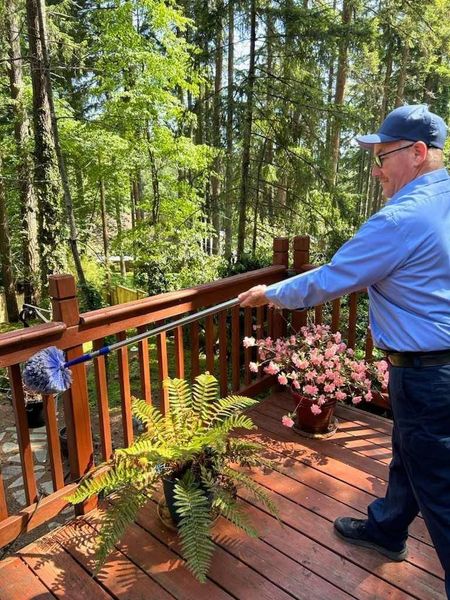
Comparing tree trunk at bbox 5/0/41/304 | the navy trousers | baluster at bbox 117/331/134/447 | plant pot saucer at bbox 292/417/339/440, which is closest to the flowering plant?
plant pot saucer at bbox 292/417/339/440

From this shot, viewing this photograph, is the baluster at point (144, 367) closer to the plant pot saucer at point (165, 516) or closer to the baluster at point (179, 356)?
the baluster at point (179, 356)

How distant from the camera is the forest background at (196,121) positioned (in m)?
6.00

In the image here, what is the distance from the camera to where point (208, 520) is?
1651mm

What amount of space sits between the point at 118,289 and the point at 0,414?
6.18 metres

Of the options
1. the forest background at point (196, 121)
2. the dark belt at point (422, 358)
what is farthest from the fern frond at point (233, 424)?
the forest background at point (196, 121)

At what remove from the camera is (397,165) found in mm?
1408

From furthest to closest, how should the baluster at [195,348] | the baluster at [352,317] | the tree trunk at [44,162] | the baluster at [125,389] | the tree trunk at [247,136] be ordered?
the tree trunk at [44,162], the tree trunk at [247,136], the baluster at [352,317], the baluster at [195,348], the baluster at [125,389]

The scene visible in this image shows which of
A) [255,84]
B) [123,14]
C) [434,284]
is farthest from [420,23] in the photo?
[434,284]

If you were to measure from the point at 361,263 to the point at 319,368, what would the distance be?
53.6 inches

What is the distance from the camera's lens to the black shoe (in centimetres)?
175

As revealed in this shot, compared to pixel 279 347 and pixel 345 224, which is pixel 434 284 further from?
pixel 345 224

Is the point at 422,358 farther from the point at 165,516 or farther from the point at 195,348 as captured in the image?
the point at 195,348

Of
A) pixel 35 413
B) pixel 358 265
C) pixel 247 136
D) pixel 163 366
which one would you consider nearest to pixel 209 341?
pixel 163 366

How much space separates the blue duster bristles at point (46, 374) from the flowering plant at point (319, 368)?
4.29 ft
